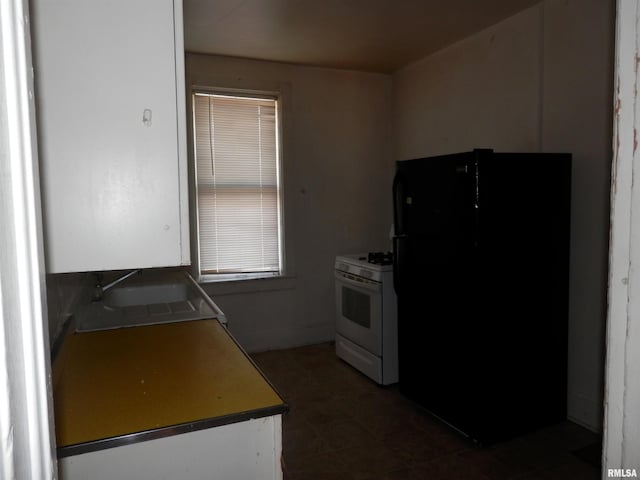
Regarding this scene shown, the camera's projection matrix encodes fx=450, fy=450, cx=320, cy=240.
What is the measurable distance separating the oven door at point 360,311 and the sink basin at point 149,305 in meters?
1.34

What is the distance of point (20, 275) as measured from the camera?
1.46 feet

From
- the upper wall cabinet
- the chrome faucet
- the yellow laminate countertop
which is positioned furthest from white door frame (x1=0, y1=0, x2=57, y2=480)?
the chrome faucet

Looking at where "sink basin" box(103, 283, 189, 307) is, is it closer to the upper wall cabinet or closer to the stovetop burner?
the stovetop burner

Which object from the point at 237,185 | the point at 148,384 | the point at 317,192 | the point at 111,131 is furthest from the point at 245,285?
the point at 111,131

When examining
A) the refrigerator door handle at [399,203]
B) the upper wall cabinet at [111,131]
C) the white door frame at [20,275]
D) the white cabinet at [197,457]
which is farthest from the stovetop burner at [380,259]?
the white door frame at [20,275]

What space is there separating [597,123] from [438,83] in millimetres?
1541

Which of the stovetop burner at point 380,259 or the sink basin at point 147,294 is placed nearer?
the sink basin at point 147,294

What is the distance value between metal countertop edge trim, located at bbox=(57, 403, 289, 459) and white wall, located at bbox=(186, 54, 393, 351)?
2.98 m

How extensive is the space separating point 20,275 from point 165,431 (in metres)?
0.77

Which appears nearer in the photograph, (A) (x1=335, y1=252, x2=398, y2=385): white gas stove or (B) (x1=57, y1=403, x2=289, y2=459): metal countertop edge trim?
(B) (x1=57, y1=403, x2=289, y2=459): metal countertop edge trim

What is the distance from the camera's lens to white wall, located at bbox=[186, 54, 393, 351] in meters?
4.15

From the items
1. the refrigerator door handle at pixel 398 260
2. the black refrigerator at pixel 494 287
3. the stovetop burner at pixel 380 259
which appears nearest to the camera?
the black refrigerator at pixel 494 287

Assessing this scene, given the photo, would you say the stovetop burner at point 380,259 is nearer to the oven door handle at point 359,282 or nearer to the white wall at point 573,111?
the oven door handle at point 359,282

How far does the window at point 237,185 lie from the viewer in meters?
3.95
